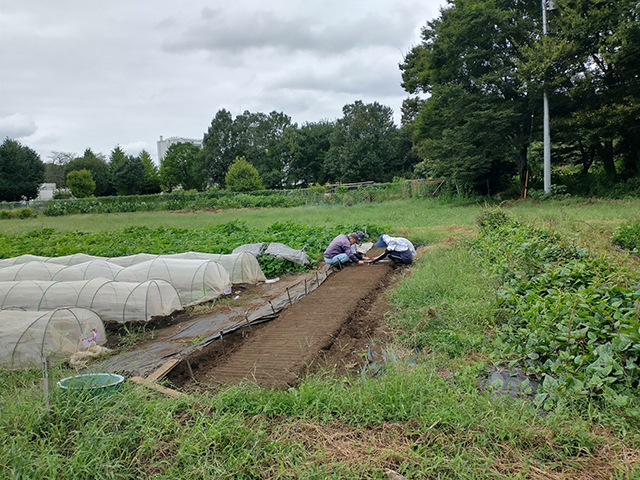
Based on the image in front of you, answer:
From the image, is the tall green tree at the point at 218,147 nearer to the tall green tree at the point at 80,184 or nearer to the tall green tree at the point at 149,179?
the tall green tree at the point at 149,179

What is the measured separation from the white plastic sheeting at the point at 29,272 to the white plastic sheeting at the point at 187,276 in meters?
1.68

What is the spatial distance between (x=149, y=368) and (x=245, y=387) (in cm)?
146

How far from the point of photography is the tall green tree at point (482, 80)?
731 inches

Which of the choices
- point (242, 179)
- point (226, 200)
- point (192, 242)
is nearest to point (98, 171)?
point (242, 179)

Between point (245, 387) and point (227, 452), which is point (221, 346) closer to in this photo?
point (245, 387)

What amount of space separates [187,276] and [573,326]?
220 inches

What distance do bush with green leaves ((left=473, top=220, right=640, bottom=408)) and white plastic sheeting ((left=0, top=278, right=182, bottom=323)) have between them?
4.57m

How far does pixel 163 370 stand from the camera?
12.9ft

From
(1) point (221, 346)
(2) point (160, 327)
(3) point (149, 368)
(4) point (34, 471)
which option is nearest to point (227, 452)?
(4) point (34, 471)

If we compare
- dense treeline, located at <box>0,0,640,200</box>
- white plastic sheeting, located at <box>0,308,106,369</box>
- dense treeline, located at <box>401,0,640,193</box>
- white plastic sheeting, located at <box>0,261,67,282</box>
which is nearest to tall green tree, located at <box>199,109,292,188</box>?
dense treeline, located at <box>0,0,640,200</box>

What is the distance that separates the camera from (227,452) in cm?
252

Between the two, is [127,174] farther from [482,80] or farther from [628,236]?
[628,236]

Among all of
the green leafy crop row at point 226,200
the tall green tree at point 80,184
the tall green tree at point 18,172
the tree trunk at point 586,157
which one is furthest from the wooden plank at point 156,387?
the tall green tree at point 18,172

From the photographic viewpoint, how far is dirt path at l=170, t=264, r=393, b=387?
3.97m
